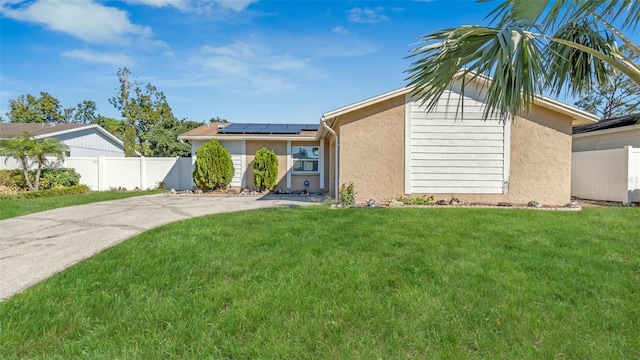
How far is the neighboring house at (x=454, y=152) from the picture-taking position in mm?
8539

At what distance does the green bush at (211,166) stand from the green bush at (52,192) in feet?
17.2

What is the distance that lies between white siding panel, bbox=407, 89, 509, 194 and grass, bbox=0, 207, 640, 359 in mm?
3934

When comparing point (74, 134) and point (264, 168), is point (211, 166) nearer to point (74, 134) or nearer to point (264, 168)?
point (264, 168)

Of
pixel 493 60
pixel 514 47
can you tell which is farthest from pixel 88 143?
pixel 514 47

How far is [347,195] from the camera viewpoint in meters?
8.37

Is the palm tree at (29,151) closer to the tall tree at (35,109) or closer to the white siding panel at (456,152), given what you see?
the white siding panel at (456,152)

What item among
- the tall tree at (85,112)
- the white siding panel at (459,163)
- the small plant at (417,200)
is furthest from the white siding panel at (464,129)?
the tall tree at (85,112)

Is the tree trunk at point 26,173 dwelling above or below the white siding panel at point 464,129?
below

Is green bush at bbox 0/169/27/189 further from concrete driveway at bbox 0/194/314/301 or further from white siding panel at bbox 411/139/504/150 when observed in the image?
white siding panel at bbox 411/139/504/150

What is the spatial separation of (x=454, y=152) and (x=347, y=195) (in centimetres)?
366

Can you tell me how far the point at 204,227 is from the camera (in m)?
5.43

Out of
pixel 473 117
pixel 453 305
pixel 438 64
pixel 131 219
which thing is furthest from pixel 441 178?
pixel 131 219

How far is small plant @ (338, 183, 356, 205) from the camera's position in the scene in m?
8.36

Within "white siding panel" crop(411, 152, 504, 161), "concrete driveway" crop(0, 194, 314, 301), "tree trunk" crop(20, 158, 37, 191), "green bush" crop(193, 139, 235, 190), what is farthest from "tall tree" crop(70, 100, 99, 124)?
"white siding panel" crop(411, 152, 504, 161)
